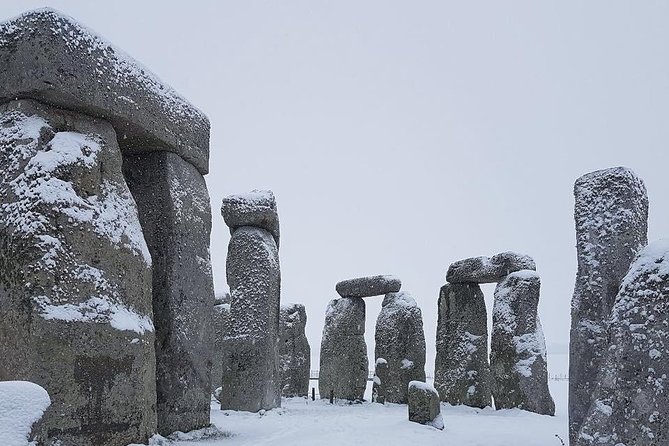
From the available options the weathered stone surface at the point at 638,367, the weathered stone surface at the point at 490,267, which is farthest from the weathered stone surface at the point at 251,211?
the weathered stone surface at the point at 638,367

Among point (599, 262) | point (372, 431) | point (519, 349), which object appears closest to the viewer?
point (599, 262)

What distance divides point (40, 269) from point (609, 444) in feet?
14.2

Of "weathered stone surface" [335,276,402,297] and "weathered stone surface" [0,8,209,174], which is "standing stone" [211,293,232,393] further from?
"weathered stone surface" [0,8,209,174]

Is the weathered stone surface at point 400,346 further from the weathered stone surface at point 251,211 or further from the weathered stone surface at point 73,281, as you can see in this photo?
the weathered stone surface at point 73,281

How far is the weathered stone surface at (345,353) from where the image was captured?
626 inches

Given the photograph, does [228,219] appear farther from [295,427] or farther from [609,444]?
[609,444]

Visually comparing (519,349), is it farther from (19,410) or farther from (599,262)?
(19,410)

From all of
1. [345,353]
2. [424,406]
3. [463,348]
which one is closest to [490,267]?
[463,348]

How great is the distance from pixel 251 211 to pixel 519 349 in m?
6.24

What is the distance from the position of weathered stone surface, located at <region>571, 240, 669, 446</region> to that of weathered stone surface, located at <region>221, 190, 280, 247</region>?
762 centimetres

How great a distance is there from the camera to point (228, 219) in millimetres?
11273

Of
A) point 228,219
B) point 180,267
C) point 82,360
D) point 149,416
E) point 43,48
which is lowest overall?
point 149,416

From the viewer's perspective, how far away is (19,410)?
9.59 feet

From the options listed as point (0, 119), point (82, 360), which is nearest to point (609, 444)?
point (82, 360)
